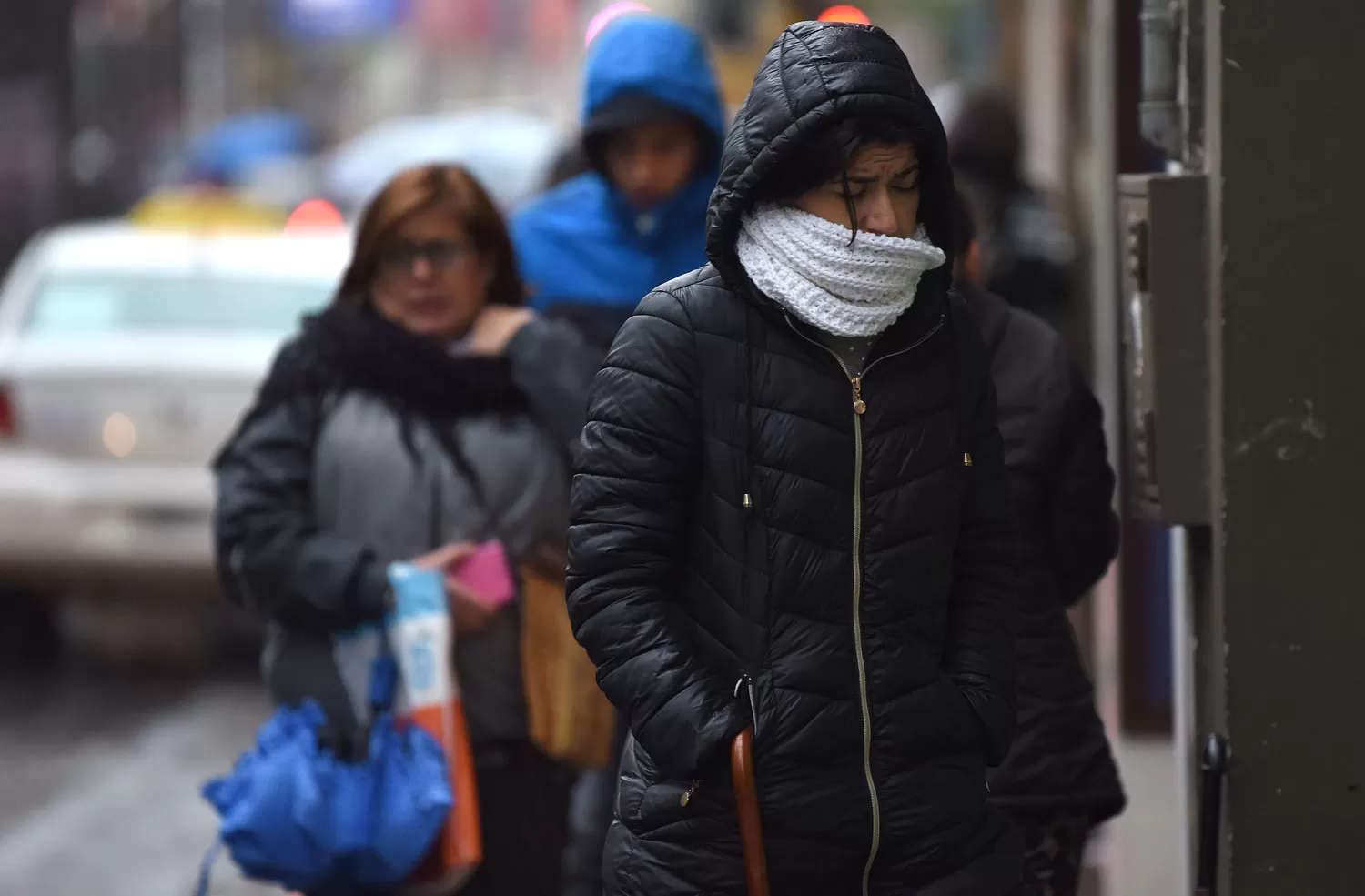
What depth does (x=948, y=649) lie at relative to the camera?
369cm

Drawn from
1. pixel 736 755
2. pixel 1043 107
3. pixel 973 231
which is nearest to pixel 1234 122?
pixel 973 231

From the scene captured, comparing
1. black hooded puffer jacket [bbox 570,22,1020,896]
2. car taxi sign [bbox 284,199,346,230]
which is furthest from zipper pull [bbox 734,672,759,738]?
car taxi sign [bbox 284,199,346,230]

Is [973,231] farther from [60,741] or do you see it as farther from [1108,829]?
[60,741]

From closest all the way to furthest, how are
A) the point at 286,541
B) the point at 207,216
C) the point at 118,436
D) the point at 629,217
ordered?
the point at 286,541
the point at 629,217
the point at 118,436
the point at 207,216

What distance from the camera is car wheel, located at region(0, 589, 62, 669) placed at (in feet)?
37.2

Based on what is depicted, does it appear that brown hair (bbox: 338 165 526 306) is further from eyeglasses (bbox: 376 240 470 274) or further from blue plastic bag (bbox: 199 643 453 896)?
blue plastic bag (bbox: 199 643 453 896)

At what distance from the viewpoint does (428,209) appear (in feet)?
17.3

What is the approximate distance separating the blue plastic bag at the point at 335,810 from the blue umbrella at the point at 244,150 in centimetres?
2246

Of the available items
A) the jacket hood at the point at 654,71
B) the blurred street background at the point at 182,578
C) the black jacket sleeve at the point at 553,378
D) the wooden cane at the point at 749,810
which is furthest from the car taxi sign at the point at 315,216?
the wooden cane at the point at 749,810

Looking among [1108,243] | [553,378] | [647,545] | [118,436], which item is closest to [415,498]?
[553,378]

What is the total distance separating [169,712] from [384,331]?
529 centimetres

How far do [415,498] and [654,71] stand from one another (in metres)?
1.30

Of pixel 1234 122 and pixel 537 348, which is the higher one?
pixel 1234 122

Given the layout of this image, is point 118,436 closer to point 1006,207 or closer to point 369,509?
point 1006,207
